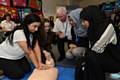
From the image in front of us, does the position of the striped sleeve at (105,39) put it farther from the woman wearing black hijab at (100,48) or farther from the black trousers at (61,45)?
the black trousers at (61,45)

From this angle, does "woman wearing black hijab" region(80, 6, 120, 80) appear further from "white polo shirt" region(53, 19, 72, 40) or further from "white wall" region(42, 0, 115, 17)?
"white wall" region(42, 0, 115, 17)

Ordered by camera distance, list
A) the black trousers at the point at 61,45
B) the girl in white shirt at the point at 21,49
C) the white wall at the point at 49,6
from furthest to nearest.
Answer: the white wall at the point at 49,6 → the black trousers at the point at 61,45 → the girl in white shirt at the point at 21,49

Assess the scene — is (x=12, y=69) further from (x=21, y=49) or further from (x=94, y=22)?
(x=94, y=22)

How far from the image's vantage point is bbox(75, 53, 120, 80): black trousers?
1.93m

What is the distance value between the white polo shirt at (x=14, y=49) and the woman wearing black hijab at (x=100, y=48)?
2.05 ft

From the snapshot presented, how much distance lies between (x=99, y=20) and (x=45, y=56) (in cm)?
86

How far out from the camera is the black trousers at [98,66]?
1934mm

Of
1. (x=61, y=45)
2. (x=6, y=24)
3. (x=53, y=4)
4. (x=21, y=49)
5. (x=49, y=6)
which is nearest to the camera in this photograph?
(x=21, y=49)

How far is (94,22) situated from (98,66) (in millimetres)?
369

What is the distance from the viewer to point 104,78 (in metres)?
1.97

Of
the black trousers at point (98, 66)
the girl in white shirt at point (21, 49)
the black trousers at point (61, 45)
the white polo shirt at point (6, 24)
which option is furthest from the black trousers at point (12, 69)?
the white polo shirt at point (6, 24)

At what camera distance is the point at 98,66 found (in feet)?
6.38

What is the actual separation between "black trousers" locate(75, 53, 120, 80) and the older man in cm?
147

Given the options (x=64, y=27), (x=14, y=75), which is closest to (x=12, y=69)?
(x=14, y=75)
